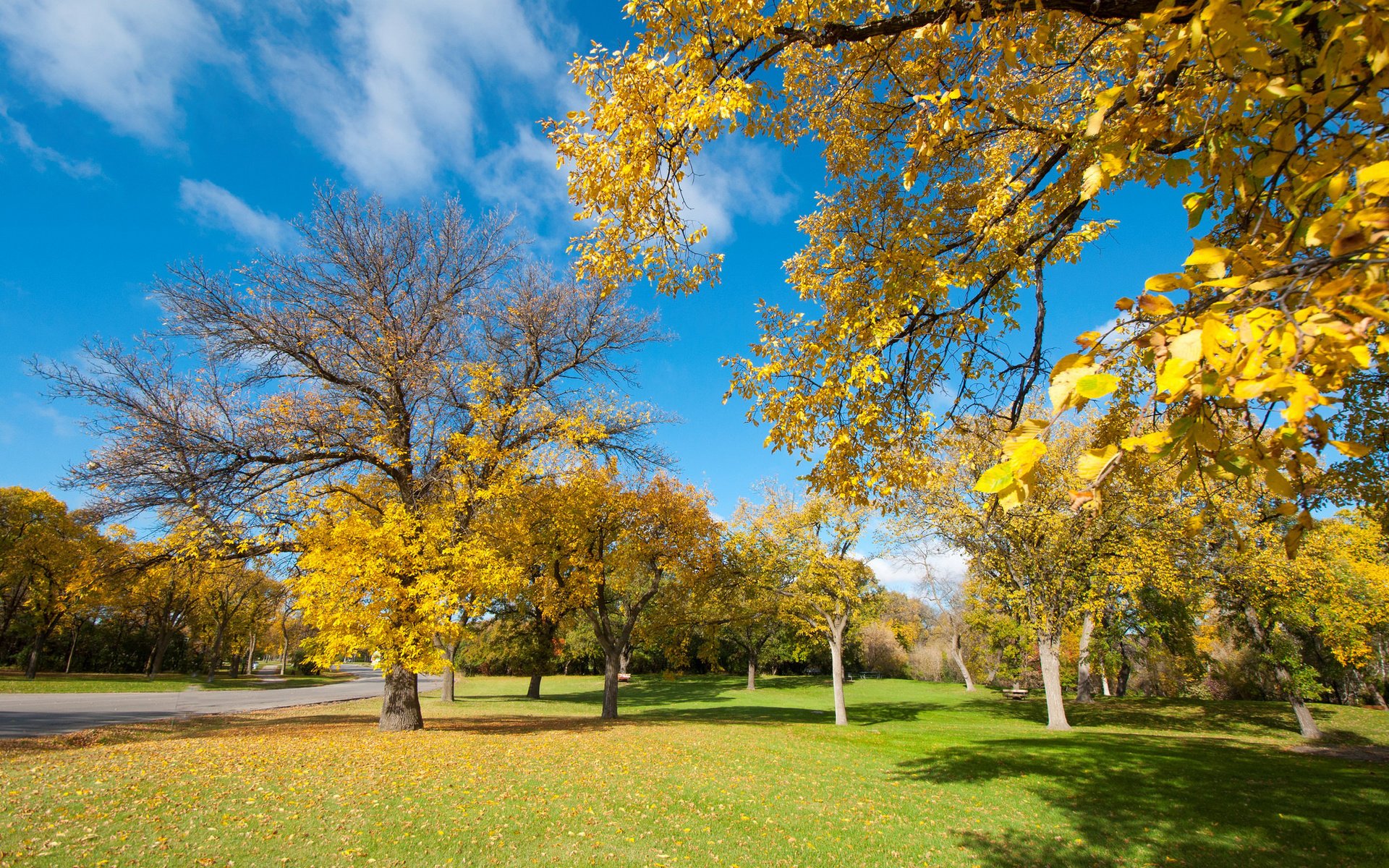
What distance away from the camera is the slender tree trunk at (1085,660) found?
2340 centimetres

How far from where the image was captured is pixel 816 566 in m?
20.2

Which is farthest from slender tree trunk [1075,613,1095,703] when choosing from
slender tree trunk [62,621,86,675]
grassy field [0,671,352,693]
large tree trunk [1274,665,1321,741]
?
slender tree trunk [62,621,86,675]

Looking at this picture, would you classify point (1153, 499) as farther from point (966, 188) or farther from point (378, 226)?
point (378, 226)

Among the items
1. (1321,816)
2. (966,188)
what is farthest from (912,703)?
(966,188)

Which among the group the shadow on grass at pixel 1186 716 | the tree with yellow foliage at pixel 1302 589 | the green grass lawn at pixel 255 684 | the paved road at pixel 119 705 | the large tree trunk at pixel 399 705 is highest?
the tree with yellow foliage at pixel 1302 589

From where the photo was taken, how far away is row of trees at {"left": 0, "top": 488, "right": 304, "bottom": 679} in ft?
80.4

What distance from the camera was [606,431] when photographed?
618 inches

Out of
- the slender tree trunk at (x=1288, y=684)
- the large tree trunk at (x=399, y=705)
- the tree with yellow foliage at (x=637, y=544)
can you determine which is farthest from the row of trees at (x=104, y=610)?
the slender tree trunk at (x=1288, y=684)

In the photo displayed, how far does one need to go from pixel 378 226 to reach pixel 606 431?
7.24 meters

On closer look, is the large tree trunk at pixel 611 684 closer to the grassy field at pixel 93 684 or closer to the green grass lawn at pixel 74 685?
the grassy field at pixel 93 684

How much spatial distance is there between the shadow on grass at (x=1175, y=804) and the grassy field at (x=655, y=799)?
0.17 ft

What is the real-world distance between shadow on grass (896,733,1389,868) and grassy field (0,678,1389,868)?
52mm

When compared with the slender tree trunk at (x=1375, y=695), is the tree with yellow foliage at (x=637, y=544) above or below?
above

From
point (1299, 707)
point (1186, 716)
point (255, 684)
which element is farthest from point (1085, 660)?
point (255, 684)
